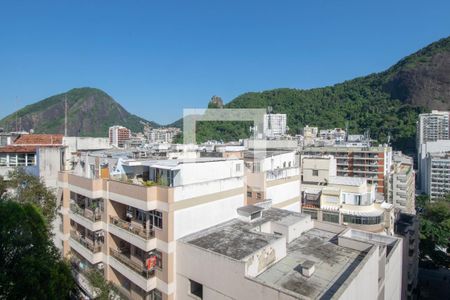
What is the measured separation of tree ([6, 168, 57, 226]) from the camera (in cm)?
1705

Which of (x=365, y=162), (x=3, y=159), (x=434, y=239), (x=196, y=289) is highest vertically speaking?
(x=3, y=159)

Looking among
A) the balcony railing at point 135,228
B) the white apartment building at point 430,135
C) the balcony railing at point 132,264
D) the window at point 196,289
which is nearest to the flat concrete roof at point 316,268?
the window at point 196,289

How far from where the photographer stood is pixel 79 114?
142m

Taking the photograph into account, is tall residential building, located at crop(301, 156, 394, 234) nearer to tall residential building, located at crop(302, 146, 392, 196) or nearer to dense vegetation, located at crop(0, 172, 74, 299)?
dense vegetation, located at crop(0, 172, 74, 299)

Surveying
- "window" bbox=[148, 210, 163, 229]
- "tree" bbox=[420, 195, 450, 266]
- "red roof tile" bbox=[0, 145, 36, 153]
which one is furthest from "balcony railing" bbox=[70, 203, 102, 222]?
"tree" bbox=[420, 195, 450, 266]

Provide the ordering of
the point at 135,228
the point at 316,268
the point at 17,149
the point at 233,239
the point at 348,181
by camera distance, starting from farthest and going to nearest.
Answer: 1. the point at 348,181
2. the point at 17,149
3. the point at 135,228
4. the point at 233,239
5. the point at 316,268

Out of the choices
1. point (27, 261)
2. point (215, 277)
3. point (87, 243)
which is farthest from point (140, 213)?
point (27, 261)

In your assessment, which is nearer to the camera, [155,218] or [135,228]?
[155,218]

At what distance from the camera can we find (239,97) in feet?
412

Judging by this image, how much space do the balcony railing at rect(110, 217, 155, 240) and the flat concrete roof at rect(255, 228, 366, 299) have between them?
5354 millimetres

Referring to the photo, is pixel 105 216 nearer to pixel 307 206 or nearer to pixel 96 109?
pixel 307 206

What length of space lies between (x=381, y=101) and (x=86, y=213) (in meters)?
143

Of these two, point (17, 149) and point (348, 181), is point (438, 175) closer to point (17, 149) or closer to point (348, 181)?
point (348, 181)

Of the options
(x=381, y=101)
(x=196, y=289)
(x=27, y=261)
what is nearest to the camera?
(x=27, y=261)
